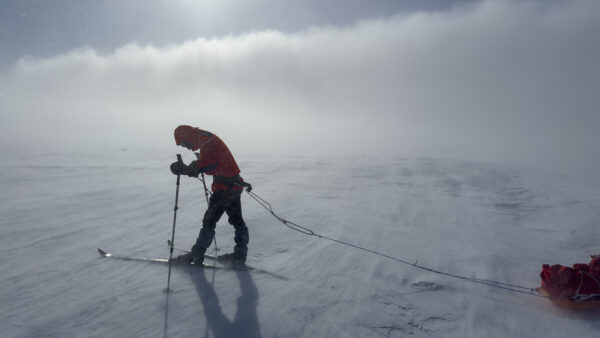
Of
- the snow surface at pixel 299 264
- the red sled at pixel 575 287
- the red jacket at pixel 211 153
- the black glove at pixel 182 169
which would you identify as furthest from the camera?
the red jacket at pixel 211 153

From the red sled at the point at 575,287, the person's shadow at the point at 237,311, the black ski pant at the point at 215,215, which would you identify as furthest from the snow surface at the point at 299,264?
the black ski pant at the point at 215,215

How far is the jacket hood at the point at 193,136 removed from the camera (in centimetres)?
421

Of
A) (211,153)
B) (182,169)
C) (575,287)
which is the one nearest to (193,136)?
(211,153)

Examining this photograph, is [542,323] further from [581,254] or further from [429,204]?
[429,204]

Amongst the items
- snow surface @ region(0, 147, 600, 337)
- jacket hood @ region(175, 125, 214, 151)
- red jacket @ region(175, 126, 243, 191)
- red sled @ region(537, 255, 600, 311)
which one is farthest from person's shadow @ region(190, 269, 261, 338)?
red sled @ region(537, 255, 600, 311)

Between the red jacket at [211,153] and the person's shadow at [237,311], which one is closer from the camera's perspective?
the person's shadow at [237,311]

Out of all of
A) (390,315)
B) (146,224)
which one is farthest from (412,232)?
(146,224)

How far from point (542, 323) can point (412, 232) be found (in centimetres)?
295

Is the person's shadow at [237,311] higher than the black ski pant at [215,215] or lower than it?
lower

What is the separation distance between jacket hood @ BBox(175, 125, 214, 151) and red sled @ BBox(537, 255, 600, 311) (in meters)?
4.56

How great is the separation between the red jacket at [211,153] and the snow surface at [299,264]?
4.28ft

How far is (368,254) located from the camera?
4.92 metres

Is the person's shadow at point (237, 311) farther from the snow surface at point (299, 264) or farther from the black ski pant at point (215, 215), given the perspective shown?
the black ski pant at point (215, 215)

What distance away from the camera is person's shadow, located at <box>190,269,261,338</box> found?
9.59ft
